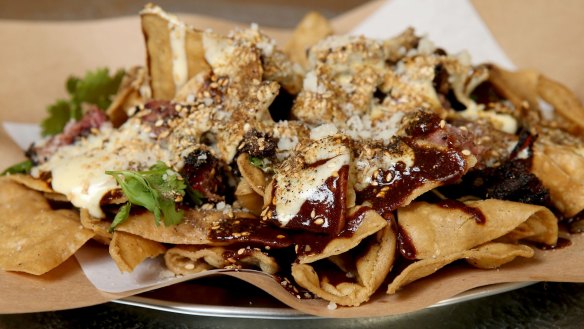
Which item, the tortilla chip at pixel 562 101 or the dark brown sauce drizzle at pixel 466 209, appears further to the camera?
the tortilla chip at pixel 562 101

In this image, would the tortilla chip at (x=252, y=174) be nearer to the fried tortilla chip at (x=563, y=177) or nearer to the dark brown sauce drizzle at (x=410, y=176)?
the dark brown sauce drizzle at (x=410, y=176)

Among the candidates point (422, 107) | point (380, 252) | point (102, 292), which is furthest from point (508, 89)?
point (102, 292)

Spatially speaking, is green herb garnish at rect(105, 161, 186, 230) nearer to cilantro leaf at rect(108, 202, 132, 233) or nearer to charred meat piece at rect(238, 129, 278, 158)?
cilantro leaf at rect(108, 202, 132, 233)

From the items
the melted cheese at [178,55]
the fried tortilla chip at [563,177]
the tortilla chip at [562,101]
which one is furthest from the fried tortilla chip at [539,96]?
the melted cheese at [178,55]

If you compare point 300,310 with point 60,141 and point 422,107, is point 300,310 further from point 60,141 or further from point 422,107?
point 60,141

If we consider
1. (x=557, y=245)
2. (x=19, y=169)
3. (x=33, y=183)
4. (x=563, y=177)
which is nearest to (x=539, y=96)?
(x=563, y=177)

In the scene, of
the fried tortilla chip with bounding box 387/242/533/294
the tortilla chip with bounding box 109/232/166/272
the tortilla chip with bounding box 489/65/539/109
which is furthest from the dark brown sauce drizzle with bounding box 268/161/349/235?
the tortilla chip with bounding box 489/65/539/109
